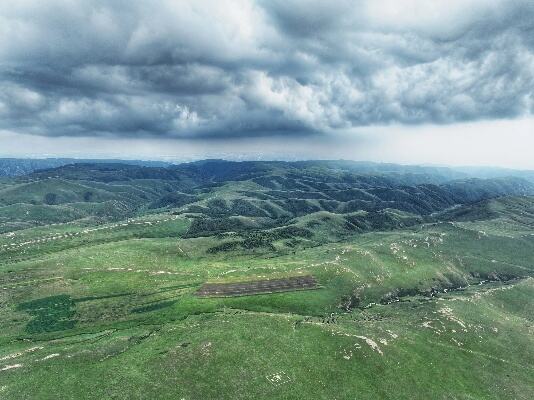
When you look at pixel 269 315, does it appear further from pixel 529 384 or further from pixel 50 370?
pixel 529 384

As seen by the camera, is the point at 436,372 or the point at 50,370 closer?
the point at 50,370

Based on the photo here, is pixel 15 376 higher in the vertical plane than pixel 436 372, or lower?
higher

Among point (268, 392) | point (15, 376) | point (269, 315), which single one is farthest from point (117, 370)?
point (269, 315)

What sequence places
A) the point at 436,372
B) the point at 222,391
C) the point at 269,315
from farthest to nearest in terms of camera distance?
the point at 269,315
the point at 436,372
the point at 222,391

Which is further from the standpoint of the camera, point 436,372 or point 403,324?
point 403,324

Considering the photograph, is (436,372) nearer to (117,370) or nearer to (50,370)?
(117,370)

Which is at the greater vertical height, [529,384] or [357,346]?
[357,346]

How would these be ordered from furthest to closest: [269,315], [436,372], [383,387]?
[269,315], [436,372], [383,387]

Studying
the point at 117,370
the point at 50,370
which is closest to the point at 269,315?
the point at 117,370

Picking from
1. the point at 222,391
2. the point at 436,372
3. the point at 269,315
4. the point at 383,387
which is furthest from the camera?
the point at 269,315
